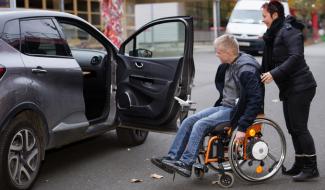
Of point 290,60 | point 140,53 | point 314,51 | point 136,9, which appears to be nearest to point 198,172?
point 290,60

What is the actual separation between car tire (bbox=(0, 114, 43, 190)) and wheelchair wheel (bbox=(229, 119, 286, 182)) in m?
1.79

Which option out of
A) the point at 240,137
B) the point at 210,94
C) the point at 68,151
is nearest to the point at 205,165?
the point at 240,137

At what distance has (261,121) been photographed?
5.30 meters

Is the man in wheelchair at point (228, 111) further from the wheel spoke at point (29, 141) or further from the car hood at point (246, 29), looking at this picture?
the car hood at point (246, 29)

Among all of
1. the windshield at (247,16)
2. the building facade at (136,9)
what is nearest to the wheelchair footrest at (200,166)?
the building facade at (136,9)

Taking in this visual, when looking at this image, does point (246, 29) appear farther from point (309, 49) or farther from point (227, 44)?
point (227, 44)

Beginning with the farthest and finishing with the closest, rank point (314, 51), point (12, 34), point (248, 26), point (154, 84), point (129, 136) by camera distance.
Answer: point (314, 51) < point (248, 26) < point (129, 136) < point (154, 84) < point (12, 34)

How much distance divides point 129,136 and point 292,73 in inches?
97.2

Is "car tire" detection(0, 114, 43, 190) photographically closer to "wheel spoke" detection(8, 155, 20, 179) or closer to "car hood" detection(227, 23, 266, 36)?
"wheel spoke" detection(8, 155, 20, 179)

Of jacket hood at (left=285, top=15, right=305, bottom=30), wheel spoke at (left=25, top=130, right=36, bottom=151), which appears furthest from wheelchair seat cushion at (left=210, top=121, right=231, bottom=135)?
wheel spoke at (left=25, top=130, right=36, bottom=151)

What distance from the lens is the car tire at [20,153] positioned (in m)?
4.77

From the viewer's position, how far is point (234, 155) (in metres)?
5.14

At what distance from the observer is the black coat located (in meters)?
5.16

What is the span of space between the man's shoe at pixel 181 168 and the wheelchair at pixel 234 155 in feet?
0.40
